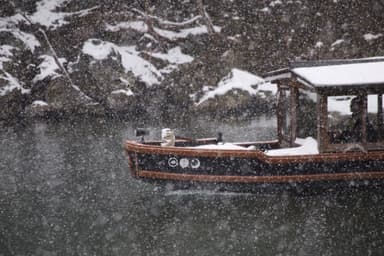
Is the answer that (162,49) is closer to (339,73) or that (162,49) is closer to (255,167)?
(339,73)

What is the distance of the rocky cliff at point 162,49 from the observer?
34219mm

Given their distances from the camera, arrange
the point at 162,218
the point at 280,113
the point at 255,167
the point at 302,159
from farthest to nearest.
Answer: the point at 280,113 → the point at 255,167 → the point at 302,159 → the point at 162,218

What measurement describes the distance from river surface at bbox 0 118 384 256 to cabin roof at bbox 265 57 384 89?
3004 millimetres

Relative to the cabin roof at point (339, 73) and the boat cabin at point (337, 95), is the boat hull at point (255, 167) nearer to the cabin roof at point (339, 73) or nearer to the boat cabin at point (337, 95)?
the boat cabin at point (337, 95)

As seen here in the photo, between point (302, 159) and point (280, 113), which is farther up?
point (280, 113)

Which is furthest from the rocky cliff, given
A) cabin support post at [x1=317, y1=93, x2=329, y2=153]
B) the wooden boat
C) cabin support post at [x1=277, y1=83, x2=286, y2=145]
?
cabin support post at [x1=317, y1=93, x2=329, y2=153]

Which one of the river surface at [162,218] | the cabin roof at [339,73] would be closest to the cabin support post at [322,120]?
the cabin roof at [339,73]

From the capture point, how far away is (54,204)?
438 inches

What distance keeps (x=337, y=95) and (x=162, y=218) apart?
216 inches

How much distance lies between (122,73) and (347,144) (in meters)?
26.3

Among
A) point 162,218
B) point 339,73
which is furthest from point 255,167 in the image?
point 339,73

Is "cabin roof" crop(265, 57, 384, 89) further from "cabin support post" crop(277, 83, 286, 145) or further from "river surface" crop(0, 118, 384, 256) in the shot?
"river surface" crop(0, 118, 384, 256)

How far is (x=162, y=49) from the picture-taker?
37.9 metres

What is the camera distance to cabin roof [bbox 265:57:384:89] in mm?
9969
